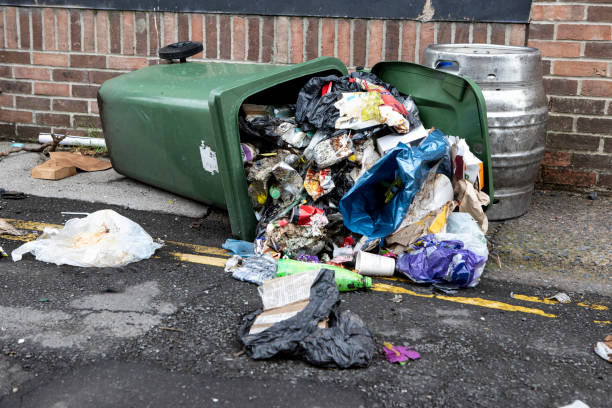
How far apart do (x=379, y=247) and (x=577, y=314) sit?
42.7 inches

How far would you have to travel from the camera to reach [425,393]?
2.30 metres

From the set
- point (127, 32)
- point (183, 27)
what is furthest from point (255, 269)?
point (127, 32)

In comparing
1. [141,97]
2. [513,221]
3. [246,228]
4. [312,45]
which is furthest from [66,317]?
[312,45]

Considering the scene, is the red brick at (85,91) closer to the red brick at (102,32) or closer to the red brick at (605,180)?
the red brick at (102,32)

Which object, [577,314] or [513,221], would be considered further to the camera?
[513,221]

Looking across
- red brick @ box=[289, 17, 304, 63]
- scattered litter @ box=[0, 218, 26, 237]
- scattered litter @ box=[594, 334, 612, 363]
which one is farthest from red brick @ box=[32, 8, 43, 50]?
scattered litter @ box=[594, 334, 612, 363]

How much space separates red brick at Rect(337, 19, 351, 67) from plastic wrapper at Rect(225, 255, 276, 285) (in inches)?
91.5

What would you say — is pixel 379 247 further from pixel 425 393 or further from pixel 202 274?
pixel 425 393

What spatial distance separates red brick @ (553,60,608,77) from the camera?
→ 4.61 meters

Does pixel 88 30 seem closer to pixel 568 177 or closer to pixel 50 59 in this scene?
pixel 50 59

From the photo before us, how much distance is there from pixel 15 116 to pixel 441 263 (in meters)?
4.79

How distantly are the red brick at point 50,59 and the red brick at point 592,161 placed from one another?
15.1ft

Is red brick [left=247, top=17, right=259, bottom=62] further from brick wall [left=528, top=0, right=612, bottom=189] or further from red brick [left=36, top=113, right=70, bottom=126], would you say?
brick wall [left=528, top=0, right=612, bottom=189]

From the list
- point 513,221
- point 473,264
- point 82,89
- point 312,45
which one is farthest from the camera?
point 82,89
